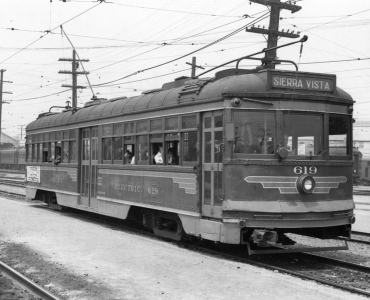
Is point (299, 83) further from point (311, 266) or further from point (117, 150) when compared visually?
point (117, 150)

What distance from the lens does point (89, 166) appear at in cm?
1381

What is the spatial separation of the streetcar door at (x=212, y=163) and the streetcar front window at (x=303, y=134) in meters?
1.06

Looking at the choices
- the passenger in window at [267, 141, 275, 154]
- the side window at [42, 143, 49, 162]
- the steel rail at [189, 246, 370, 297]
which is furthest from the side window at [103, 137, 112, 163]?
the passenger in window at [267, 141, 275, 154]

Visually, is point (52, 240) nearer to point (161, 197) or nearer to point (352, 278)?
point (161, 197)

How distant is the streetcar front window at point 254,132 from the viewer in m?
8.55

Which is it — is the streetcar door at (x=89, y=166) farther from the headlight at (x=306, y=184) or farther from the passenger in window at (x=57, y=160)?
the headlight at (x=306, y=184)

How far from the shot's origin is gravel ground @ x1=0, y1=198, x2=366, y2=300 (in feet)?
21.4

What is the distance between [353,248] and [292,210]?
8.69ft

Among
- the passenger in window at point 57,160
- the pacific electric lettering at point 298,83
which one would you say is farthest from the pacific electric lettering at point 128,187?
the passenger in window at point 57,160

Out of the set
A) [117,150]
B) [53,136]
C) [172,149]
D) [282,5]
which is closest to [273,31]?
[282,5]

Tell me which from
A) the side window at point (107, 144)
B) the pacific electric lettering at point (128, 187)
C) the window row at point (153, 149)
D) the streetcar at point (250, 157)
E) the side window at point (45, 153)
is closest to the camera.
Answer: the streetcar at point (250, 157)

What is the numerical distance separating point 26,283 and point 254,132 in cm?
402

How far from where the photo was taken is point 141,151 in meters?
11.2

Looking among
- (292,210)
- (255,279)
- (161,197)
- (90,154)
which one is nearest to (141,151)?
(161,197)
